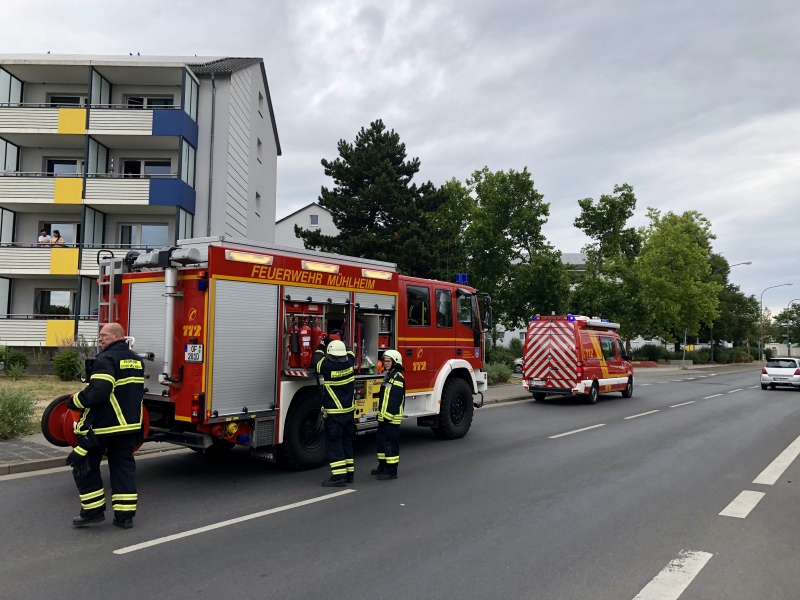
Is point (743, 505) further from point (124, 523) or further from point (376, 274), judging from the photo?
point (124, 523)

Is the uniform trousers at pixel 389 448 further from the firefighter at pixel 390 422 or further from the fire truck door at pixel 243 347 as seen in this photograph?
the fire truck door at pixel 243 347

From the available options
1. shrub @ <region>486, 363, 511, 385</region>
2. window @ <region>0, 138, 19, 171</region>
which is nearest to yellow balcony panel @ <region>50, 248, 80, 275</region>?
window @ <region>0, 138, 19, 171</region>

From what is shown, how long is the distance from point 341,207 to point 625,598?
2359cm

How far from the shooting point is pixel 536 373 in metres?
18.1

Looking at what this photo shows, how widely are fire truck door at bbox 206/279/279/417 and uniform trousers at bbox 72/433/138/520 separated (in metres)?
1.24

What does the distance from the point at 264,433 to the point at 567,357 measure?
39.6 feet

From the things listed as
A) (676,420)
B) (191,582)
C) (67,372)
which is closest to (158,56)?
(67,372)

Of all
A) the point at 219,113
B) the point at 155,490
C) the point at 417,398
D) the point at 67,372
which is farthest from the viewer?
the point at 219,113

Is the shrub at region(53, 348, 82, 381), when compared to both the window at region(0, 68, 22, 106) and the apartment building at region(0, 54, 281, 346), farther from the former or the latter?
the window at region(0, 68, 22, 106)

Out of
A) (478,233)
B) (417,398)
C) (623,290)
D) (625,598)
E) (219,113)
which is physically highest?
(219,113)

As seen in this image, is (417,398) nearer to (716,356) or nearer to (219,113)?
(219,113)

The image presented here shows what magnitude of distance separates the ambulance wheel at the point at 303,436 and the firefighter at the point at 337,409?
21.5 inches

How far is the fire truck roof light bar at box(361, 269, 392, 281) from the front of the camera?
890 cm

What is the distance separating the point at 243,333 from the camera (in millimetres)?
7090
